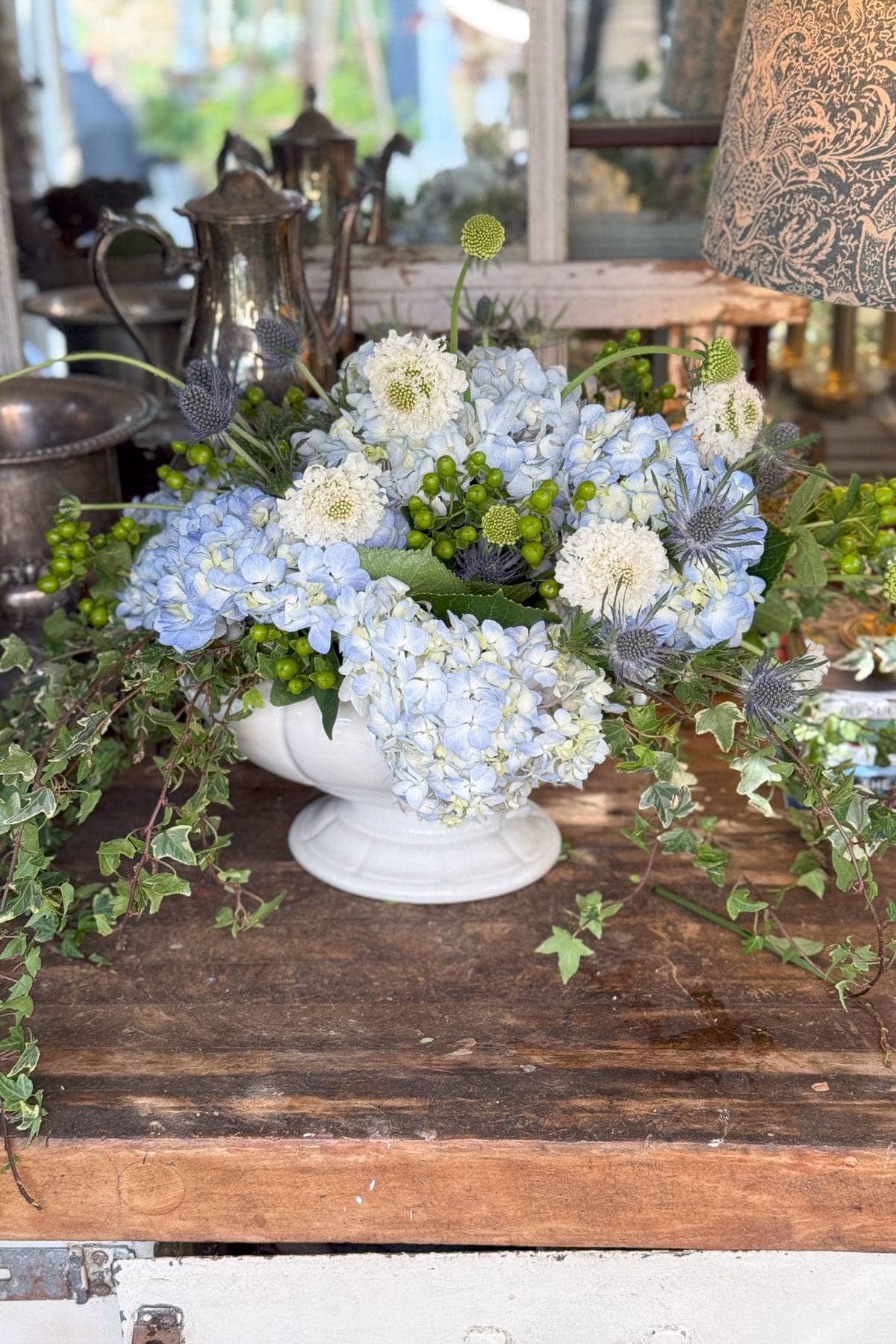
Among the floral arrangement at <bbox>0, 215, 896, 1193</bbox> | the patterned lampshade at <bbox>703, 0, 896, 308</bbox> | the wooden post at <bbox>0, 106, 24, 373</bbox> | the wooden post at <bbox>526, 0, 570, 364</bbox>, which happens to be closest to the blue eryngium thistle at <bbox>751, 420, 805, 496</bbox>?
the floral arrangement at <bbox>0, 215, 896, 1193</bbox>

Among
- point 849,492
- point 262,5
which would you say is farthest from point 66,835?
point 262,5

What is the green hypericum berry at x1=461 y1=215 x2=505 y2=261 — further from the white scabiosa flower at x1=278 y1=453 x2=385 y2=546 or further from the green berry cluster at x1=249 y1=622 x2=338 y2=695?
the green berry cluster at x1=249 y1=622 x2=338 y2=695

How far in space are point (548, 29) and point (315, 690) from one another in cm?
91

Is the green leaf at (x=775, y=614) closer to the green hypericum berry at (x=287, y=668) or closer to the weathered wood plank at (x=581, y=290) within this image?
the green hypericum berry at (x=287, y=668)

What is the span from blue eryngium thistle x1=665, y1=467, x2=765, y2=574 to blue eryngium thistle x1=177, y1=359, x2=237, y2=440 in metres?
0.28

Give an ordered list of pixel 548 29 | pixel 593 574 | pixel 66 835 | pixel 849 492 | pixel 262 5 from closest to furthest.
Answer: pixel 593 574 < pixel 849 492 < pixel 66 835 < pixel 548 29 < pixel 262 5

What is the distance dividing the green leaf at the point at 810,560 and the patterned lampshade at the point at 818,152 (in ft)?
0.54

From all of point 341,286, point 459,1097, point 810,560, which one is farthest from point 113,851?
point 341,286

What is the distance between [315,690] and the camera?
0.90 metres

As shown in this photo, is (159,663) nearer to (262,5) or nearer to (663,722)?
(663,722)

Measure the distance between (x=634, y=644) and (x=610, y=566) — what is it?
49 mm

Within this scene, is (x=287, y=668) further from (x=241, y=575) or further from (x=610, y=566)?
(x=610, y=566)

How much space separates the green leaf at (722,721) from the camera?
86cm

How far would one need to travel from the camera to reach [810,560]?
3.07ft
